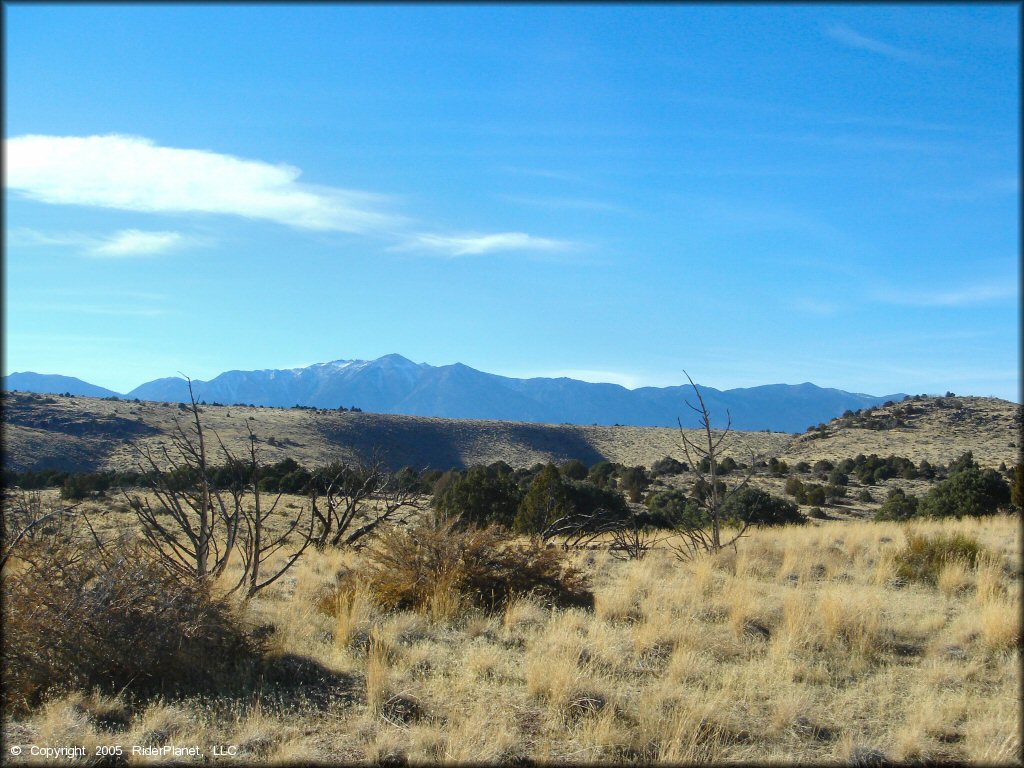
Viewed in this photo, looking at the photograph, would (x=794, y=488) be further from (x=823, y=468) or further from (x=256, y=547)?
(x=256, y=547)

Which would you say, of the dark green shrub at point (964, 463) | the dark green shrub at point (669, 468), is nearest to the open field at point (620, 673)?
the dark green shrub at point (964, 463)

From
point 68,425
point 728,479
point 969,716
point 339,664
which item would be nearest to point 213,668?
point 339,664

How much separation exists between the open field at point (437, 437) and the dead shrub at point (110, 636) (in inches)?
1119

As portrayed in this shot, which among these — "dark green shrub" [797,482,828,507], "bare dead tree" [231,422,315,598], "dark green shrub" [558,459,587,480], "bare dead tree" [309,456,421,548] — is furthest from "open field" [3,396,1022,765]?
"dark green shrub" [558,459,587,480]

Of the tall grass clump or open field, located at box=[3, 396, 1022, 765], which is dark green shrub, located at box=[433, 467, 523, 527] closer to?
open field, located at box=[3, 396, 1022, 765]

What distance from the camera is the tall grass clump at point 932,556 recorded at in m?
10.5

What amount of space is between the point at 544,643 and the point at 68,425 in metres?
54.4

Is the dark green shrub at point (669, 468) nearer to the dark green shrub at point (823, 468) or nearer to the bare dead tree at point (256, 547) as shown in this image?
the dark green shrub at point (823, 468)

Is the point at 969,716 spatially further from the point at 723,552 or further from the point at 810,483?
the point at 810,483

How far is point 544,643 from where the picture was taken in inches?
269

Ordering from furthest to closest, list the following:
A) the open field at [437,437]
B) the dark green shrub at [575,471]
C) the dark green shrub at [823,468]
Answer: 1. the open field at [437,437]
2. the dark green shrub at [823,468]
3. the dark green shrub at [575,471]

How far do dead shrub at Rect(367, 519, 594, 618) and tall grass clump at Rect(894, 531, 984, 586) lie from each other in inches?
204

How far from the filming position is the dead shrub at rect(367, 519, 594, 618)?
28.3 feet

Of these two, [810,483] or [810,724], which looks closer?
[810,724]
